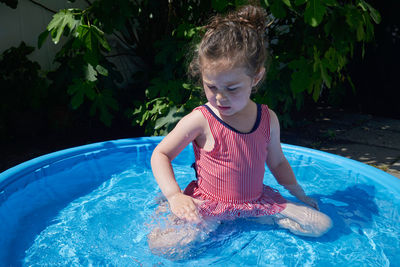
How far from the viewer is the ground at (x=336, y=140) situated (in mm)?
3377

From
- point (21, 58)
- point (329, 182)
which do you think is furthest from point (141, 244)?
point (21, 58)

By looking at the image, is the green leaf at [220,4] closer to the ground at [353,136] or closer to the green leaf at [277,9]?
the green leaf at [277,9]

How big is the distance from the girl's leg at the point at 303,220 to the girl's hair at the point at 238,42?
770 mm

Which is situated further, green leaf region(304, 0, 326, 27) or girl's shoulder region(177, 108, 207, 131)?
green leaf region(304, 0, 326, 27)

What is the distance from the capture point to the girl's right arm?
1.80m

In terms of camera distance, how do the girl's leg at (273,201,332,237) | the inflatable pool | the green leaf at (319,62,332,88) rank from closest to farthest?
the inflatable pool → the girl's leg at (273,201,332,237) → the green leaf at (319,62,332,88)

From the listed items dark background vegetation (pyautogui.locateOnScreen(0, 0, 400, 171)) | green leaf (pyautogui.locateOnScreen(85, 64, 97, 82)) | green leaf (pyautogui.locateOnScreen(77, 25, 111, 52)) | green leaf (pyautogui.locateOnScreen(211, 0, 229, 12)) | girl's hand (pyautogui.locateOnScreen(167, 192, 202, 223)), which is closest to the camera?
girl's hand (pyautogui.locateOnScreen(167, 192, 202, 223))

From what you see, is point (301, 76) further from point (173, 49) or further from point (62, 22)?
point (62, 22)

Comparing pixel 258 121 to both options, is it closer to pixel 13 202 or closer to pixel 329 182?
pixel 329 182

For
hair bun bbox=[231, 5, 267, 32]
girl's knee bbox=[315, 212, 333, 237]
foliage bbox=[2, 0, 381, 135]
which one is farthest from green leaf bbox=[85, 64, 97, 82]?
girl's knee bbox=[315, 212, 333, 237]

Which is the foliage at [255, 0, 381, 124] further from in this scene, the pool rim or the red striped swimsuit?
the red striped swimsuit

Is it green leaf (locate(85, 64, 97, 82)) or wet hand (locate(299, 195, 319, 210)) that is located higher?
green leaf (locate(85, 64, 97, 82))

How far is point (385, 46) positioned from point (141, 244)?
4299 millimetres

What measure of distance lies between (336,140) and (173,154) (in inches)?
101
